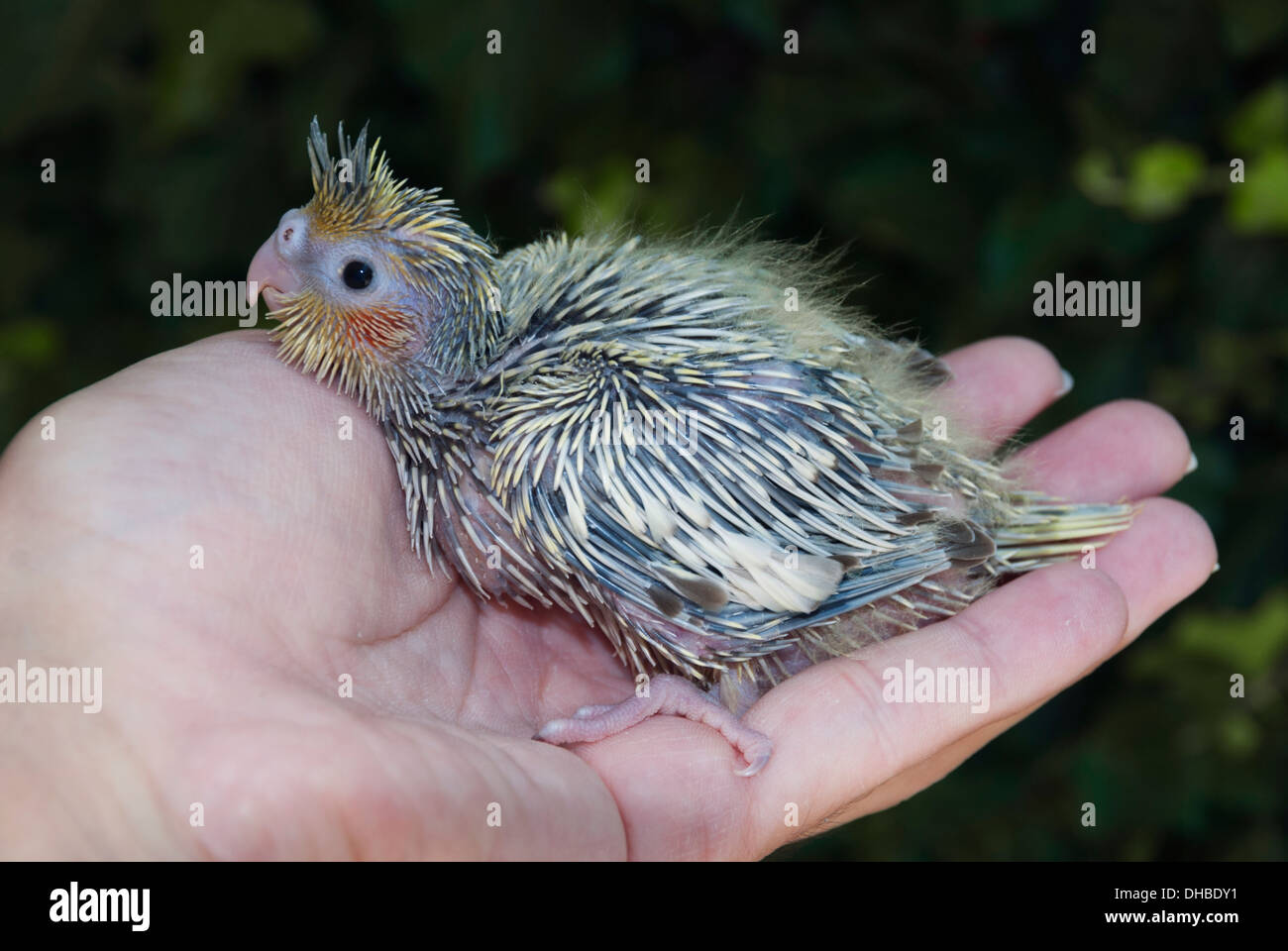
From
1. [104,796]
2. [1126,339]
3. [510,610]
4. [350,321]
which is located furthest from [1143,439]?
[104,796]

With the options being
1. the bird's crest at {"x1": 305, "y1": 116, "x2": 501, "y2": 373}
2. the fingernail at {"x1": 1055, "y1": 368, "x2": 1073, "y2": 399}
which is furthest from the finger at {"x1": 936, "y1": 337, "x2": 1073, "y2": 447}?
the bird's crest at {"x1": 305, "y1": 116, "x2": 501, "y2": 373}

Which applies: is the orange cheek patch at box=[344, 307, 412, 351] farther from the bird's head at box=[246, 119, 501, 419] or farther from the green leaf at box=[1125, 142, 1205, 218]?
the green leaf at box=[1125, 142, 1205, 218]

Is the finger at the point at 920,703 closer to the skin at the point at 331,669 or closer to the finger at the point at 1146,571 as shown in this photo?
the skin at the point at 331,669

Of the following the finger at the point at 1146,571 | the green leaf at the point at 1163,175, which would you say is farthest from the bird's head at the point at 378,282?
the green leaf at the point at 1163,175

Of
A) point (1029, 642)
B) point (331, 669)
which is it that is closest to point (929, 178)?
point (1029, 642)

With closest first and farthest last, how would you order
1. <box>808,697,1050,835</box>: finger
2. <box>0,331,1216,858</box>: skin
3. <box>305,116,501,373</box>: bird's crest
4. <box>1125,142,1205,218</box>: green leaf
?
<box>0,331,1216,858</box>: skin
<box>305,116,501,373</box>: bird's crest
<box>808,697,1050,835</box>: finger
<box>1125,142,1205,218</box>: green leaf
